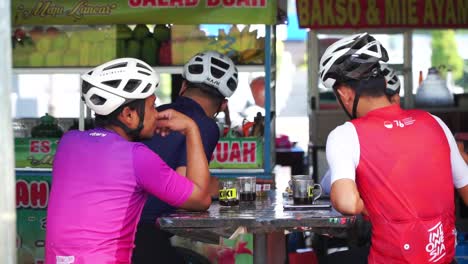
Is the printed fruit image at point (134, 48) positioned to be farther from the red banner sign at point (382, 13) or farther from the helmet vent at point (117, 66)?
the helmet vent at point (117, 66)

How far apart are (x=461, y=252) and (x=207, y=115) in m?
2.28

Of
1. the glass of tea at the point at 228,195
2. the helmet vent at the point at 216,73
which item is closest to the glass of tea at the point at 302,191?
the glass of tea at the point at 228,195

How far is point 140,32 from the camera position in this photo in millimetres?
7668

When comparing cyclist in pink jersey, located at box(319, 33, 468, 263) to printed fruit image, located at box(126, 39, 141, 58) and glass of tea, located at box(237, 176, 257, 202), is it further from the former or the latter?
printed fruit image, located at box(126, 39, 141, 58)

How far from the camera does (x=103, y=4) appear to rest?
7.48m

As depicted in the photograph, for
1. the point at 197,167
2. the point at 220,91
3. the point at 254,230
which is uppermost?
the point at 220,91

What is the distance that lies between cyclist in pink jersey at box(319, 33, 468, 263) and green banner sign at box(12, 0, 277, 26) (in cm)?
340

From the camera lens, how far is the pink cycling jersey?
378cm

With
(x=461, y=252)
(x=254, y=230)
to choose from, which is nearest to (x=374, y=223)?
(x=254, y=230)

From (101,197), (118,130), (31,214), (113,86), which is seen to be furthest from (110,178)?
(31,214)

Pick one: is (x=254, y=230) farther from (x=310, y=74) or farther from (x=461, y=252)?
(x=310, y=74)

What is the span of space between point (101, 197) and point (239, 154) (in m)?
3.75

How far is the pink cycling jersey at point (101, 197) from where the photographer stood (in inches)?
149

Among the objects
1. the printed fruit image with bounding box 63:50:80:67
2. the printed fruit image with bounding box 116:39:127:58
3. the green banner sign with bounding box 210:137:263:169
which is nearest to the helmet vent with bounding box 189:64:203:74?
the green banner sign with bounding box 210:137:263:169
